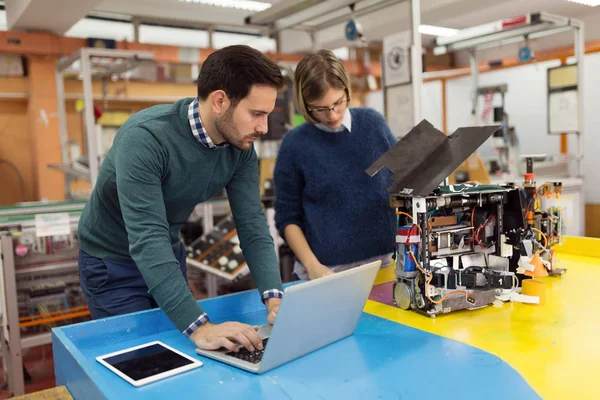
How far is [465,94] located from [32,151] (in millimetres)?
5922

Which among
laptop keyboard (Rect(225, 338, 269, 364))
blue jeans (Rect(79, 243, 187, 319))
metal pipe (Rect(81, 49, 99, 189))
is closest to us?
laptop keyboard (Rect(225, 338, 269, 364))

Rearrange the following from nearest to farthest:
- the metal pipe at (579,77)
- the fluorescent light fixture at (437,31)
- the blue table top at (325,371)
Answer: the blue table top at (325,371) → the metal pipe at (579,77) → the fluorescent light fixture at (437,31)

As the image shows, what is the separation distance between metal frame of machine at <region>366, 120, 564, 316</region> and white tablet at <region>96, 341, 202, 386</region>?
613mm

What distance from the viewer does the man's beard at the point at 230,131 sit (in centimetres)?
124

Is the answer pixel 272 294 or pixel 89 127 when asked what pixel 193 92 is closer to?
pixel 89 127

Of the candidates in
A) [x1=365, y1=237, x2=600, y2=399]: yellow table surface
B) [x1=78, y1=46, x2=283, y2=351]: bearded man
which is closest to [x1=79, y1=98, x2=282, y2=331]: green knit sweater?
[x1=78, y1=46, x2=283, y2=351]: bearded man

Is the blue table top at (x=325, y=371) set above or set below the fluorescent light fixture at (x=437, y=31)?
below

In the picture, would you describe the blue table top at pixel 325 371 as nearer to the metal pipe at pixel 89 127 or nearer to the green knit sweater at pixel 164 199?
the green knit sweater at pixel 164 199

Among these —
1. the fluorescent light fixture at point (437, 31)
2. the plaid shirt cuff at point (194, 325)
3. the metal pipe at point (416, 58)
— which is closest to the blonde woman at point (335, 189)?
the plaid shirt cuff at point (194, 325)

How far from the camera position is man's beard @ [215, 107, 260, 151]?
48.7 inches

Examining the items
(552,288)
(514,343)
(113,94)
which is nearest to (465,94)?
(113,94)

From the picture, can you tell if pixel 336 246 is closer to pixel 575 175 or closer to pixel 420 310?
pixel 420 310

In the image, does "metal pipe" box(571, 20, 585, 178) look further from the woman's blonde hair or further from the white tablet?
the white tablet

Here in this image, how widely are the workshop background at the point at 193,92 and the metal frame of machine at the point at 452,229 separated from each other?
1.25 metres
